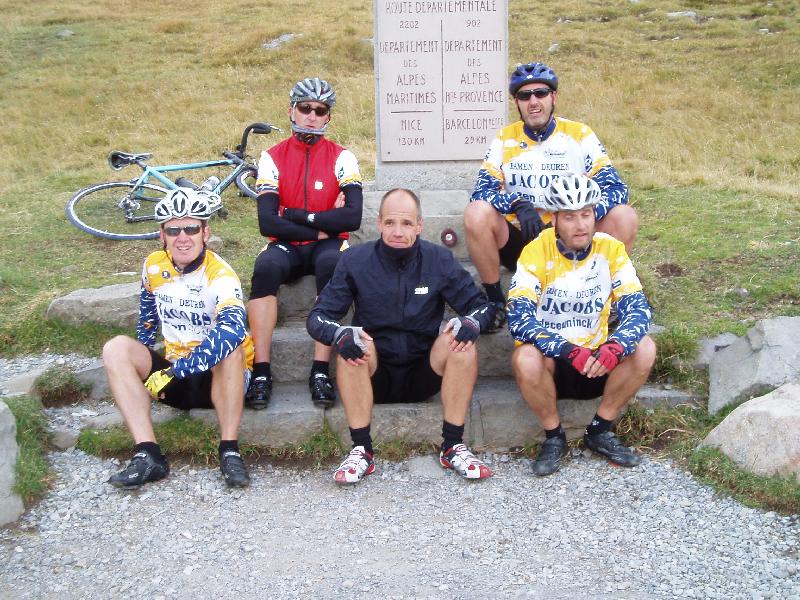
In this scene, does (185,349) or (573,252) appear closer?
(573,252)

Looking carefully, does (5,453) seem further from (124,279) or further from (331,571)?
(124,279)

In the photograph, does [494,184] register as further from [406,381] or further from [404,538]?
[404,538]

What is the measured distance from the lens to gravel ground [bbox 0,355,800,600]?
3756 mm

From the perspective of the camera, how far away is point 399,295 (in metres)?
4.84

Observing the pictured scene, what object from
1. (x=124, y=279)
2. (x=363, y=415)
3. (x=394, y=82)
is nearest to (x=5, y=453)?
(x=363, y=415)

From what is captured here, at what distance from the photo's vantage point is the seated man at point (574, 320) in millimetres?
4621

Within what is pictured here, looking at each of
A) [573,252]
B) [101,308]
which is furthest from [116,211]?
[573,252]

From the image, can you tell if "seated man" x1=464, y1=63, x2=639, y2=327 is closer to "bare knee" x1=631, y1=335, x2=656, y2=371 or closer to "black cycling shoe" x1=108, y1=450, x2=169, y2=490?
"bare knee" x1=631, y1=335, x2=656, y2=371

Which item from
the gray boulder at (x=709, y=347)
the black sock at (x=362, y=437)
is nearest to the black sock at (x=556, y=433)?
the black sock at (x=362, y=437)

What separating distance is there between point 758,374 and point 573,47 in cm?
1786

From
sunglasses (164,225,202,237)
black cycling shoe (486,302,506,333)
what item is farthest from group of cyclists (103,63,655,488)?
black cycling shoe (486,302,506,333)

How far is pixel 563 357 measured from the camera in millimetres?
4566

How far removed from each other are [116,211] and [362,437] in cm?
593

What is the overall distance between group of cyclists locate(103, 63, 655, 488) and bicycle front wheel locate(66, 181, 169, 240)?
13.3 ft
